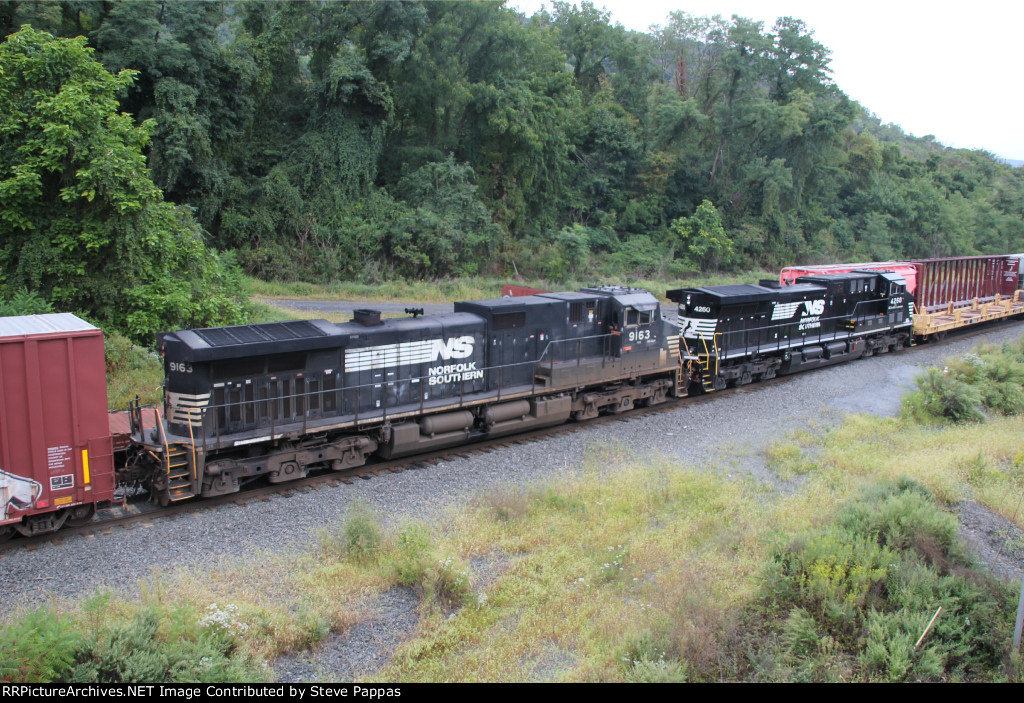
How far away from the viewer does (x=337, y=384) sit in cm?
1195

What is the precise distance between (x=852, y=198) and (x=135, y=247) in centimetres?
4980

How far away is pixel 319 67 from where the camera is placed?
116ft

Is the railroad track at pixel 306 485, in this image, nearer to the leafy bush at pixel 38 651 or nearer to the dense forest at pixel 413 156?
the leafy bush at pixel 38 651

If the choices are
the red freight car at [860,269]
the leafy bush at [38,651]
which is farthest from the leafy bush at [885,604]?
the red freight car at [860,269]

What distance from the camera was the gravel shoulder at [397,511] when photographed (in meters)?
7.71

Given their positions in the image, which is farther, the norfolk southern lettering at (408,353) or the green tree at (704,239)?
the green tree at (704,239)

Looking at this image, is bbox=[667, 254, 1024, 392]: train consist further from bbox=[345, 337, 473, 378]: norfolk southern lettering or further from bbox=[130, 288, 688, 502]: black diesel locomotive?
bbox=[345, 337, 473, 378]: norfolk southern lettering

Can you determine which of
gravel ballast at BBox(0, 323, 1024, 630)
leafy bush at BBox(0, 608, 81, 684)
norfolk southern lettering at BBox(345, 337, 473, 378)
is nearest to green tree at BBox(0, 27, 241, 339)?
norfolk southern lettering at BBox(345, 337, 473, 378)

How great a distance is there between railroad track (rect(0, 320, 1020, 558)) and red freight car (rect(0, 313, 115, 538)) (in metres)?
0.23

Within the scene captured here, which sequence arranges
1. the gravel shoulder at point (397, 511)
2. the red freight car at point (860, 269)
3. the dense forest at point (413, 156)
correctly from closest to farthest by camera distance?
the gravel shoulder at point (397, 511)
the dense forest at point (413, 156)
the red freight car at point (860, 269)

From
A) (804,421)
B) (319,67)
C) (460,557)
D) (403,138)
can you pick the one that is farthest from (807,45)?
(460,557)

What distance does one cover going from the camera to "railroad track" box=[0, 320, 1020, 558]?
30.7 feet

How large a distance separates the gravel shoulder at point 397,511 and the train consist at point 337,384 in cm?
62
